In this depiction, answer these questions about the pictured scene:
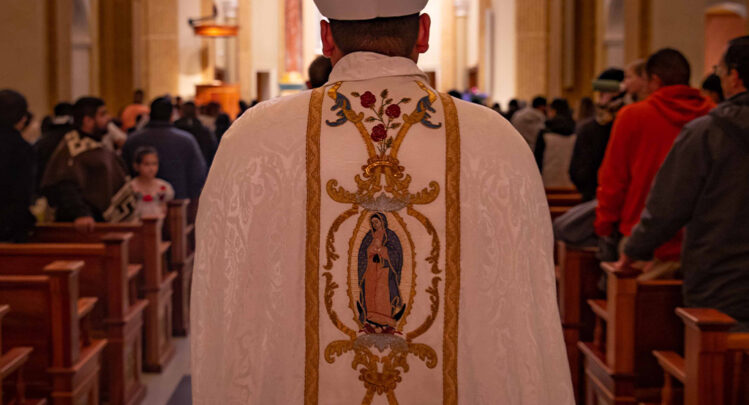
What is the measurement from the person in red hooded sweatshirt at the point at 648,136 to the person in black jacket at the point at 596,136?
38.5 inches

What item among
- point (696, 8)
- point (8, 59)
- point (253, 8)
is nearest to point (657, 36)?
point (696, 8)

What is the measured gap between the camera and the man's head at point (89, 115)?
19.9 ft

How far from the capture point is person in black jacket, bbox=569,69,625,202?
5.63 meters

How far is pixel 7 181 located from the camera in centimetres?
537

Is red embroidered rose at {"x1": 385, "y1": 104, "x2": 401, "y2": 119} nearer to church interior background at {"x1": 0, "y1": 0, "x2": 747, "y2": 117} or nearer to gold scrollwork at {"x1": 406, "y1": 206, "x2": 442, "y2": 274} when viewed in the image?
gold scrollwork at {"x1": 406, "y1": 206, "x2": 442, "y2": 274}

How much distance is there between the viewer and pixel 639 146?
4527 mm

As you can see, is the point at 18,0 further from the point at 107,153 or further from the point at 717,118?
the point at 717,118

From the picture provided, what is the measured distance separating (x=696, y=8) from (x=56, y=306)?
939 centimetres

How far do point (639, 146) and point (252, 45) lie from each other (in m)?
25.8

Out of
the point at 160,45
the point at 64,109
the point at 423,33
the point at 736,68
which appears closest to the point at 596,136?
the point at 736,68

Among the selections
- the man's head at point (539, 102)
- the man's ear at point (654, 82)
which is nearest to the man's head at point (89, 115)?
the man's ear at point (654, 82)

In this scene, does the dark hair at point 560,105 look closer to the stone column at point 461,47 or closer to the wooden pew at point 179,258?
the wooden pew at point 179,258

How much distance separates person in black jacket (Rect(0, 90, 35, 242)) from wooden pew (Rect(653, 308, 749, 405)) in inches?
150

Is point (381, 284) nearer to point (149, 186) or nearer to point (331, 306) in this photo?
point (331, 306)
